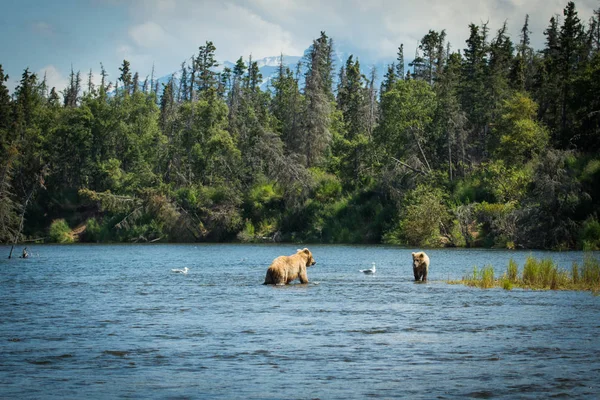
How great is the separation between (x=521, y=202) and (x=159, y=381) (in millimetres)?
56274

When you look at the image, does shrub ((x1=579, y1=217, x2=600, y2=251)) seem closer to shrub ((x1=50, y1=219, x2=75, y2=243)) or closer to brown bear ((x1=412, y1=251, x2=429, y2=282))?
brown bear ((x1=412, y1=251, x2=429, y2=282))

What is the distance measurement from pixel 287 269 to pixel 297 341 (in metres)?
13.2

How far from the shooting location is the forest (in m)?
67.9

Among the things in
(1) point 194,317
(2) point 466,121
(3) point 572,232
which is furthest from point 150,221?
(1) point 194,317

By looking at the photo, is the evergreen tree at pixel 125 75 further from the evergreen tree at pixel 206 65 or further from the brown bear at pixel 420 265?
the brown bear at pixel 420 265

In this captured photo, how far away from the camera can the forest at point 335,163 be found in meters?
67.9

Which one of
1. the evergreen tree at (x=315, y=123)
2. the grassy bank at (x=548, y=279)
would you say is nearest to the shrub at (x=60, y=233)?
the evergreen tree at (x=315, y=123)

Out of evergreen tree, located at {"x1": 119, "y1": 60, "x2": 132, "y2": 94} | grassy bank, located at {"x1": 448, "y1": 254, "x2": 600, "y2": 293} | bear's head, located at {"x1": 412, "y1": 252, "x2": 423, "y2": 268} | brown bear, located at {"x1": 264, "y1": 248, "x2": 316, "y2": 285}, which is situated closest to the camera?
grassy bank, located at {"x1": 448, "y1": 254, "x2": 600, "y2": 293}

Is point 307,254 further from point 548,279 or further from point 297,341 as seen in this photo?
point 297,341

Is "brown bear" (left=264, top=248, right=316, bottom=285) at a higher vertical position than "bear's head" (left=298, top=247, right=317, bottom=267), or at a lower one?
lower

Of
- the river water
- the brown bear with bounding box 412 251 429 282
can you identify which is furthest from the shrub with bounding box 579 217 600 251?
the river water

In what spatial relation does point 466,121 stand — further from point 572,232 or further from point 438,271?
point 438,271

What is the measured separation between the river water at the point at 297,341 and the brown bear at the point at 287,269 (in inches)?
31.2

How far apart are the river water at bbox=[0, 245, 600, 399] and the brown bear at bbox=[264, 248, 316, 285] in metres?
0.79
